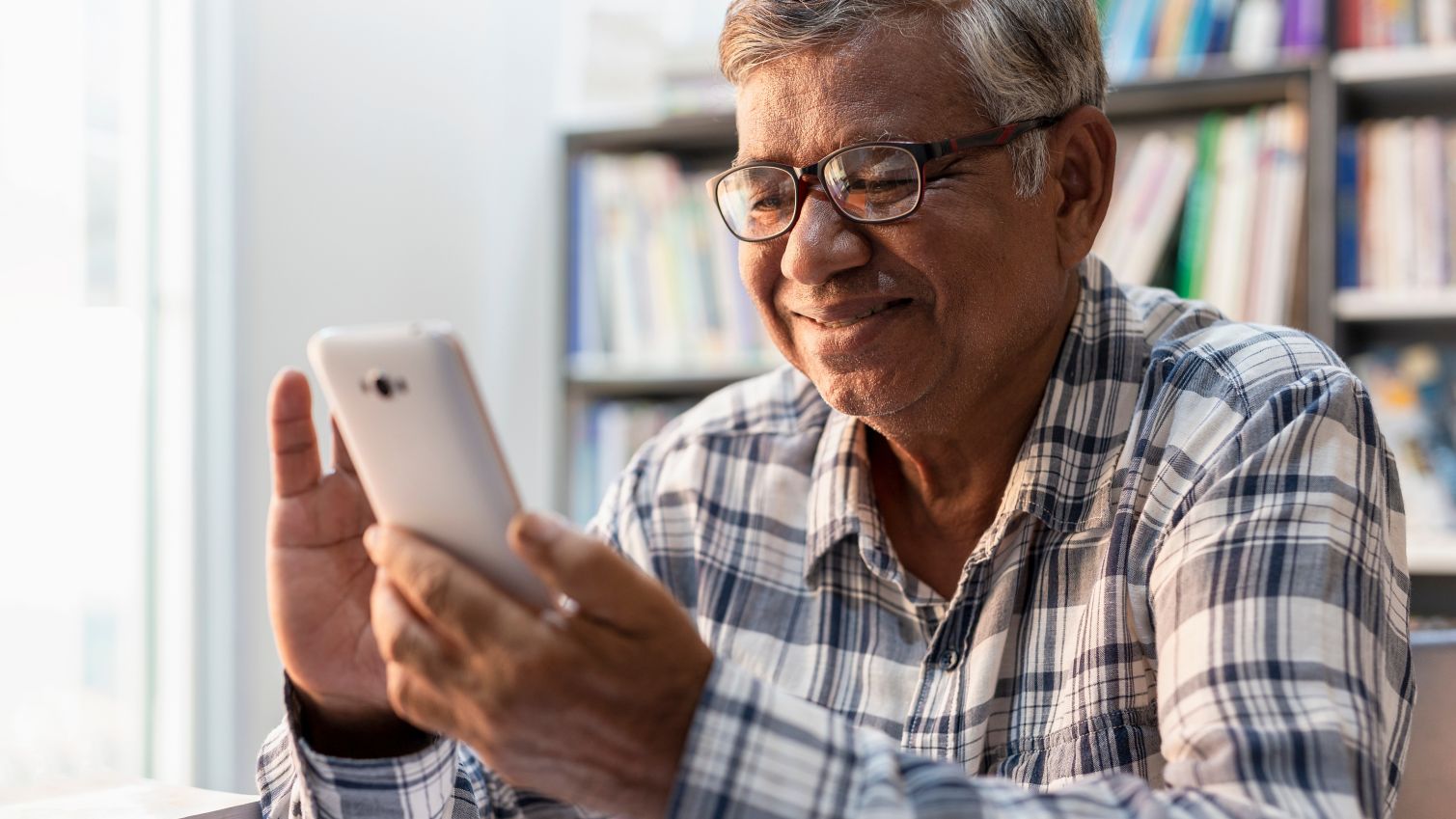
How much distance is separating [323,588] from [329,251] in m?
1.46

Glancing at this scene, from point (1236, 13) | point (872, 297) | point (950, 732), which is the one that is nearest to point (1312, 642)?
point (950, 732)

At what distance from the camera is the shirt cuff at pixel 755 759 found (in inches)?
27.3

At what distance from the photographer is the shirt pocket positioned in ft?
3.25

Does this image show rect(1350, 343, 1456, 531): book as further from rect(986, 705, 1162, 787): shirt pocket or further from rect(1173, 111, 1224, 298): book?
rect(986, 705, 1162, 787): shirt pocket

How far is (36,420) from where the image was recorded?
1.72 m

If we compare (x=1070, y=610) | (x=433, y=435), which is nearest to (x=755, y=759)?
(x=433, y=435)

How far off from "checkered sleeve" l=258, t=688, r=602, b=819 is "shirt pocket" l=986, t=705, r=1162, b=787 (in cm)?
45

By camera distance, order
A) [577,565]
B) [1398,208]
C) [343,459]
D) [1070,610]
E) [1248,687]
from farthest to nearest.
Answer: [1398,208], [1070,610], [343,459], [1248,687], [577,565]

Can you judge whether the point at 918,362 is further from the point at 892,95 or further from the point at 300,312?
the point at 300,312

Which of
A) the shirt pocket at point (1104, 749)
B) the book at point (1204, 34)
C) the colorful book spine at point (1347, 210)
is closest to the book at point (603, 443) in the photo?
the book at point (1204, 34)

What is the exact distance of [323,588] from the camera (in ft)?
2.93

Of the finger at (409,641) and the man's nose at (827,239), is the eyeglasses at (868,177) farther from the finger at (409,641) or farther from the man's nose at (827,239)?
the finger at (409,641)

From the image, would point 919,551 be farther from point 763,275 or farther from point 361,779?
point 361,779

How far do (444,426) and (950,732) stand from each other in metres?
0.54
